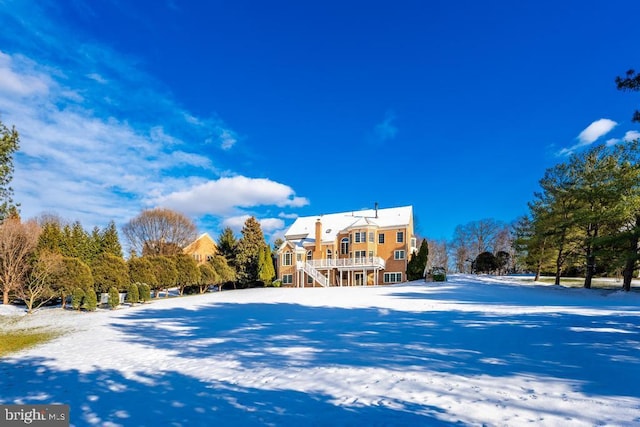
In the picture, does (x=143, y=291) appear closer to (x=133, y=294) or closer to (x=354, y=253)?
(x=133, y=294)

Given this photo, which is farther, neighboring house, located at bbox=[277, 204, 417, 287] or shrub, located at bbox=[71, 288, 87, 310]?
neighboring house, located at bbox=[277, 204, 417, 287]

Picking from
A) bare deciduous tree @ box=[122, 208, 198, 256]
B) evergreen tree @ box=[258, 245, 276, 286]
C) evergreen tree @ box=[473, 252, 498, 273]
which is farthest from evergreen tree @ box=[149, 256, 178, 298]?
evergreen tree @ box=[473, 252, 498, 273]

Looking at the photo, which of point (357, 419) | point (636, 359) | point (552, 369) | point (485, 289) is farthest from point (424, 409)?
point (485, 289)

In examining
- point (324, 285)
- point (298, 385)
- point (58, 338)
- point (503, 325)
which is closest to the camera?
point (298, 385)

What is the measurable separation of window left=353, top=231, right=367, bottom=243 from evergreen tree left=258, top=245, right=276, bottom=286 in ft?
29.7

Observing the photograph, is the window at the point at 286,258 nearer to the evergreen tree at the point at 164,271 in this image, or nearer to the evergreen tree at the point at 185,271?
the evergreen tree at the point at 185,271

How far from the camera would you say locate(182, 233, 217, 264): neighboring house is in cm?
4394

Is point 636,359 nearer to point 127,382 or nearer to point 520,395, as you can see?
point 520,395

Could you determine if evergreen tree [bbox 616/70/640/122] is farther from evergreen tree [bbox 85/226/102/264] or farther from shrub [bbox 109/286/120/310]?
evergreen tree [bbox 85/226/102/264]

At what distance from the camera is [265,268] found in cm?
3497

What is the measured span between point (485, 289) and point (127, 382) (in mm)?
22426

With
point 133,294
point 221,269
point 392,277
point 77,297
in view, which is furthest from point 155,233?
point 392,277

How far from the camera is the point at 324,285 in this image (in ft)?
110

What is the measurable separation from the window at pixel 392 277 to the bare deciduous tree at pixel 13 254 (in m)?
27.8
